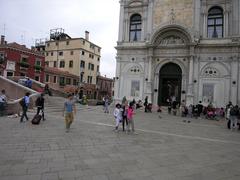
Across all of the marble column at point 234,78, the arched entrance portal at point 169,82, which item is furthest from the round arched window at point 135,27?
the marble column at point 234,78

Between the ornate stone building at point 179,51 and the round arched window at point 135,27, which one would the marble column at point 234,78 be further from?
the round arched window at point 135,27

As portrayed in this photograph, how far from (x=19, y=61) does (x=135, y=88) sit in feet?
81.5

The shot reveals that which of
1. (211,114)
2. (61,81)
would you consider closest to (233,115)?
(211,114)

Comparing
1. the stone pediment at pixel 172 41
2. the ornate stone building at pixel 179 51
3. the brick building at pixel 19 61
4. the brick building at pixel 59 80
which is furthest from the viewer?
the brick building at pixel 59 80

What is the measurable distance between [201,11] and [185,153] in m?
21.2

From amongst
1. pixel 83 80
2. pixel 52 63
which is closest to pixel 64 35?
pixel 52 63

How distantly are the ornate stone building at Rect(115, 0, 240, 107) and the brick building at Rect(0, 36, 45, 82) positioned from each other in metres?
22.1

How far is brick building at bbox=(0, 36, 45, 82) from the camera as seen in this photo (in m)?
39.0

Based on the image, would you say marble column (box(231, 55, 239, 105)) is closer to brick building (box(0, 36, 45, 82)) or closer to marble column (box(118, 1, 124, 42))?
marble column (box(118, 1, 124, 42))

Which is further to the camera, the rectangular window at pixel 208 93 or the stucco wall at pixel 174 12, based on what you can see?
the stucco wall at pixel 174 12

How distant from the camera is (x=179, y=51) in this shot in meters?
25.2

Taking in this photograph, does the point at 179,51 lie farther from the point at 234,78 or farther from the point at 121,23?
the point at 121,23

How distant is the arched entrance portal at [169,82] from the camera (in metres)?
25.6

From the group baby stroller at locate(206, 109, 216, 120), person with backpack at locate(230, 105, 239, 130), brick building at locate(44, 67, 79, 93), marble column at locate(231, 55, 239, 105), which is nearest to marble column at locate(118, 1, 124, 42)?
marble column at locate(231, 55, 239, 105)
